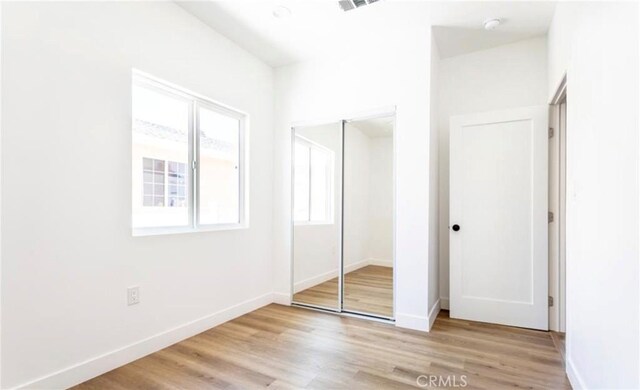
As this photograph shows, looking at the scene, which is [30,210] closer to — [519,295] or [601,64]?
[601,64]

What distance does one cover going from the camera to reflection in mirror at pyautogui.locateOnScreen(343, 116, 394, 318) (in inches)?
132

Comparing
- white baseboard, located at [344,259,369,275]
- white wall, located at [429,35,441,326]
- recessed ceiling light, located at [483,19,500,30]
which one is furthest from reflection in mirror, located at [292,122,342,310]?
recessed ceiling light, located at [483,19,500,30]

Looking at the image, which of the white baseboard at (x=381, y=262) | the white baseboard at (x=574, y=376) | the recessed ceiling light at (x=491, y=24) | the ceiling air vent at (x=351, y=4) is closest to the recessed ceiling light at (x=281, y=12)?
the ceiling air vent at (x=351, y=4)

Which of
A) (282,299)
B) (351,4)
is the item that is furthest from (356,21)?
(282,299)

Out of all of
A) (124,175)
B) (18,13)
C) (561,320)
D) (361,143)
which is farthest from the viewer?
(361,143)

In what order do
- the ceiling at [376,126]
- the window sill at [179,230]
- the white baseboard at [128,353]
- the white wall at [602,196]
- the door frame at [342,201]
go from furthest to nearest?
1. the ceiling at [376,126]
2. the door frame at [342,201]
3. the window sill at [179,230]
4. the white baseboard at [128,353]
5. the white wall at [602,196]

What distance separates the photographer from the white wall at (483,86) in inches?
125

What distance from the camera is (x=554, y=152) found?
2.91 metres

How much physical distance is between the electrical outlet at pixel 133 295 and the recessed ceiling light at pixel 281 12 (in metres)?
2.45

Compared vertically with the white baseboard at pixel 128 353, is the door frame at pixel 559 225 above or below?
above

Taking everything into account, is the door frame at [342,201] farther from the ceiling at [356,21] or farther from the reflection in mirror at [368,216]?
the ceiling at [356,21]

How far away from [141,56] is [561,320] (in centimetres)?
406

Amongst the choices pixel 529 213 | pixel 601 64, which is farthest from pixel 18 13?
pixel 529 213

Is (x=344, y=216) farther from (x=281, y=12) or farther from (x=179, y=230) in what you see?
(x=281, y=12)
